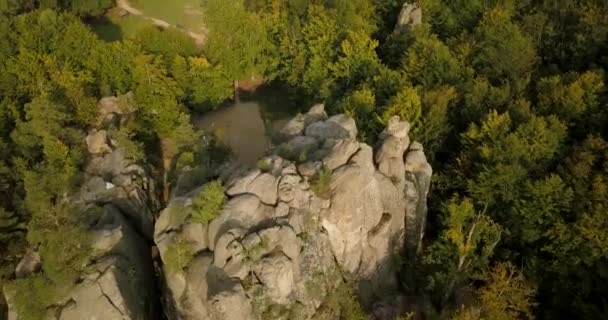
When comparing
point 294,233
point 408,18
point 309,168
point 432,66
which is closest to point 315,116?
point 309,168

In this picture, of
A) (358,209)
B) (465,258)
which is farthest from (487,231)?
(358,209)

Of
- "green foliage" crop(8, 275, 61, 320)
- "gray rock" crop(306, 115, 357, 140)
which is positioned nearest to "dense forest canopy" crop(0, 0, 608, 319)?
"green foliage" crop(8, 275, 61, 320)

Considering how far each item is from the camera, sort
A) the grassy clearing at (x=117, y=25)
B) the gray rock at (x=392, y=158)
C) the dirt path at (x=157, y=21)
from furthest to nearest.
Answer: the grassy clearing at (x=117, y=25)
the dirt path at (x=157, y=21)
the gray rock at (x=392, y=158)

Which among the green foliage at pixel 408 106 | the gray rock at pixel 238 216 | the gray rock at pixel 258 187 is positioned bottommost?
the gray rock at pixel 238 216

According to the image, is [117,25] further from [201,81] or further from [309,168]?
[309,168]

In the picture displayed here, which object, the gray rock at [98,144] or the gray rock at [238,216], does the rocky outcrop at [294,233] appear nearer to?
the gray rock at [238,216]

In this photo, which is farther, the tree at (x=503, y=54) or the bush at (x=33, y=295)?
the tree at (x=503, y=54)

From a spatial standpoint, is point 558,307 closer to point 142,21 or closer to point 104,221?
point 104,221

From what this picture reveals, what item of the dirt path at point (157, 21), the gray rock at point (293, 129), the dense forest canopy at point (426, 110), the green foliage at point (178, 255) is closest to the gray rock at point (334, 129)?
the gray rock at point (293, 129)
